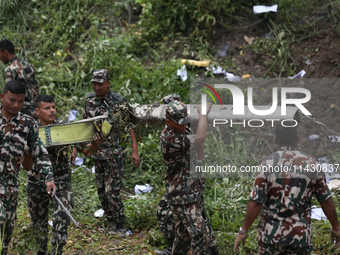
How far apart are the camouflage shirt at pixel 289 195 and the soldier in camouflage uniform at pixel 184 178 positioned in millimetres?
1043

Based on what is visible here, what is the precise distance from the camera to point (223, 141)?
7762 mm

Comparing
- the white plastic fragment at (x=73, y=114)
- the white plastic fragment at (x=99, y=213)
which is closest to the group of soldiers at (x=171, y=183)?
the white plastic fragment at (x=99, y=213)

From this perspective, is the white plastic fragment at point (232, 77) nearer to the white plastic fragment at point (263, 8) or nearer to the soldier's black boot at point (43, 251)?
the white plastic fragment at point (263, 8)

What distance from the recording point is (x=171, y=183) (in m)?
4.96

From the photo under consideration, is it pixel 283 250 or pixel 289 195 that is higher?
pixel 289 195

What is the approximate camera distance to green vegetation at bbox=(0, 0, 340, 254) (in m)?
6.32

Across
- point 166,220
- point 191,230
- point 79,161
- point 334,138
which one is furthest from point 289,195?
point 79,161

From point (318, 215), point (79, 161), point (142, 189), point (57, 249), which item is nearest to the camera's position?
point (57, 249)

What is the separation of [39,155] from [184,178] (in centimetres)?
156

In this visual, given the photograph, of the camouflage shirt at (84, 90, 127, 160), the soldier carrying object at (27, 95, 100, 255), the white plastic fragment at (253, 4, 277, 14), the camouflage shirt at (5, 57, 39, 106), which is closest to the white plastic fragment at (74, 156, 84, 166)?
the camouflage shirt at (5, 57, 39, 106)

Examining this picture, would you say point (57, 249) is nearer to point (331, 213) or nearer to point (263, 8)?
point (331, 213)

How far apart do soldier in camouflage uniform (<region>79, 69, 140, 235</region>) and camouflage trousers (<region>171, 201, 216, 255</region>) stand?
1437 millimetres

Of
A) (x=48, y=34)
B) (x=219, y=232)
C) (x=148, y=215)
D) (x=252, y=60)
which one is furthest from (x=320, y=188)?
(x=48, y=34)

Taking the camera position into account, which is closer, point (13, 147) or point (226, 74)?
point (13, 147)
